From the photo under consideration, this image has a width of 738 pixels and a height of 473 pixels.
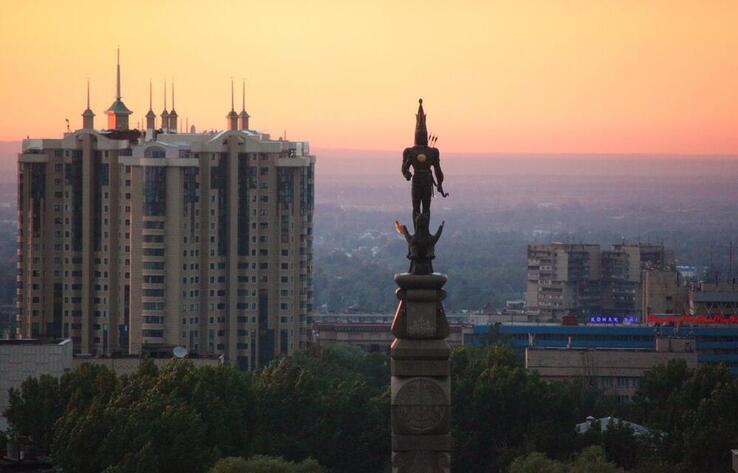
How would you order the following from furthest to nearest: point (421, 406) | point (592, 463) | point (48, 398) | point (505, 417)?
1. point (505, 417)
2. point (48, 398)
3. point (592, 463)
4. point (421, 406)

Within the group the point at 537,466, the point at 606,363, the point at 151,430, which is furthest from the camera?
the point at 606,363

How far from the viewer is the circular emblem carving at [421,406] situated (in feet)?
121

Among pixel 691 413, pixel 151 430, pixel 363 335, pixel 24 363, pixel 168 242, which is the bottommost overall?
pixel 363 335

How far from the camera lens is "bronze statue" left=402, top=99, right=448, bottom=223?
37.7m

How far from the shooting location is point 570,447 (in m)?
87.1

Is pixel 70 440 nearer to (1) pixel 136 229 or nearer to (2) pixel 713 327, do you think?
(1) pixel 136 229

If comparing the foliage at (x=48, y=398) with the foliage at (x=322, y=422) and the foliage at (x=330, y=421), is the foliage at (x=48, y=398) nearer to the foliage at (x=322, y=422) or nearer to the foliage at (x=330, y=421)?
the foliage at (x=330, y=421)

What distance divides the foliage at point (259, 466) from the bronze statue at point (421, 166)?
3267 cm

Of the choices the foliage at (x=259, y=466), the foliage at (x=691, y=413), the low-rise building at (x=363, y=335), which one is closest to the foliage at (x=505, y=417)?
the foliage at (x=691, y=413)

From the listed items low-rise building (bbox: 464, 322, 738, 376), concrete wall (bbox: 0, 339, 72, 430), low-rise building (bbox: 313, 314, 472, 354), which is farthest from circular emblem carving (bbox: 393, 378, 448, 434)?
low-rise building (bbox: 313, 314, 472, 354)

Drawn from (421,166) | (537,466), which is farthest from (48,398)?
(421,166)

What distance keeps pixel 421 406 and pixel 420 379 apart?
0.36 m

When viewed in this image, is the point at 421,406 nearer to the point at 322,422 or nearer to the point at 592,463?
the point at 592,463

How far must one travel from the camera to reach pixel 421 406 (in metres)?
36.9
